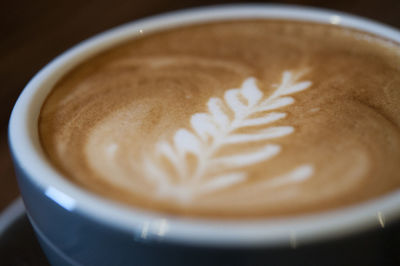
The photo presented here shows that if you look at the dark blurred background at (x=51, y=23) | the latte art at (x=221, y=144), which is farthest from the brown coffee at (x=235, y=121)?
the dark blurred background at (x=51, y=23)

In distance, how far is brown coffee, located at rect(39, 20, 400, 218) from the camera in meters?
0.59

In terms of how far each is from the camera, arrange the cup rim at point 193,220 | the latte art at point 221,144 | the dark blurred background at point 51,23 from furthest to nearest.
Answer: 1. the dark blurred background at point 51,23
2. the latte art at point 221,144
3. the cup rim at point 193,220

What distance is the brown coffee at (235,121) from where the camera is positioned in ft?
1.94

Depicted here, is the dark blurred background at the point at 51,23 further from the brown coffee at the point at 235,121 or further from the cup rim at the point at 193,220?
the cup rim at the point at 193,220

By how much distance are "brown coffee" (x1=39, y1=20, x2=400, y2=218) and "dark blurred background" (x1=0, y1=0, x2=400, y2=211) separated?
0.51 m

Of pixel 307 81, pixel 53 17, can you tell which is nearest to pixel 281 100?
pixel 307 81

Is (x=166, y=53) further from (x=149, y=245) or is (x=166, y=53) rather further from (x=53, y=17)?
(x=53, y=17)

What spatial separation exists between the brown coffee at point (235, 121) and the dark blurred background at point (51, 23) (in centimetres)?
51

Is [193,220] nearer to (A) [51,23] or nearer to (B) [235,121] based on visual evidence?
(B) [235,121]

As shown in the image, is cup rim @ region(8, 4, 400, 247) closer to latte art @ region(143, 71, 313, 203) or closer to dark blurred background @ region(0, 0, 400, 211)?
latte art @ region(143, 71, 313, 203)

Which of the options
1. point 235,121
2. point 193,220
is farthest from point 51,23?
point 193,220

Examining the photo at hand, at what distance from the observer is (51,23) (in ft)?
5.36

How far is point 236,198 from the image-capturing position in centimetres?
58

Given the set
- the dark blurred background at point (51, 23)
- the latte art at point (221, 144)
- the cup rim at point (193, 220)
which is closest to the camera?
the cup rim at point (193, 220)
